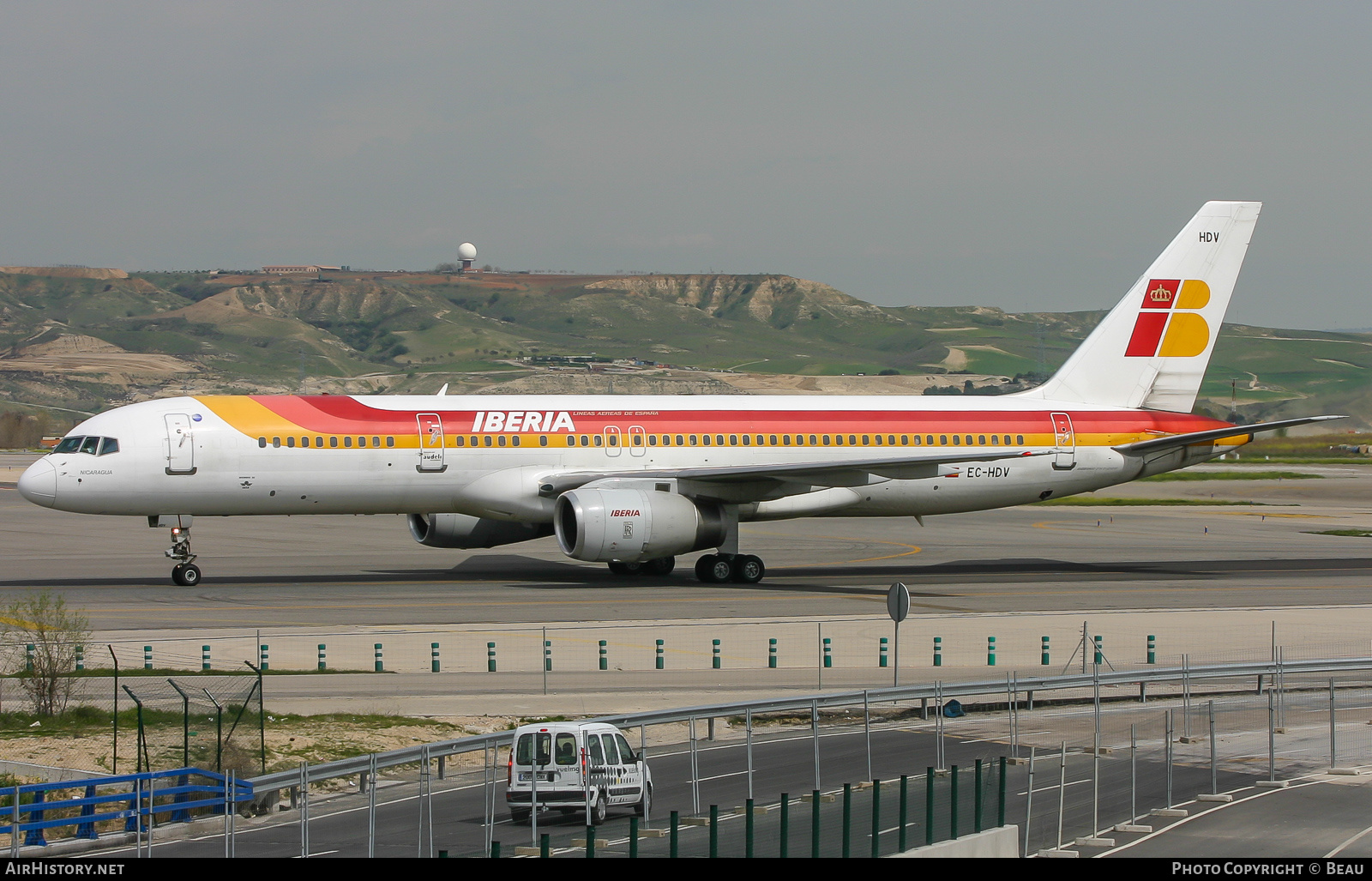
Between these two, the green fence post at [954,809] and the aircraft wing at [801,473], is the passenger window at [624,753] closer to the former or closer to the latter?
the green fence post at [954,809]

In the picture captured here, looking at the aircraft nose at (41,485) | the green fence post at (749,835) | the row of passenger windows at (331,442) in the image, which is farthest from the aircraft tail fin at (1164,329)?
the green fence post at (749,835)

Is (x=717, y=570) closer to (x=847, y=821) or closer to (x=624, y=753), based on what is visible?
(x=624, y=753)

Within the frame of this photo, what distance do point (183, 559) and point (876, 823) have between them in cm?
2904

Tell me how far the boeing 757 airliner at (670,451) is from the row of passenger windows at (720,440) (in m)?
0.05

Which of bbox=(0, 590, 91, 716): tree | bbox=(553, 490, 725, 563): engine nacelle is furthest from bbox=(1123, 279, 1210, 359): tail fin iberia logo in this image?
bbox=(0, 590, 91, 716): tree

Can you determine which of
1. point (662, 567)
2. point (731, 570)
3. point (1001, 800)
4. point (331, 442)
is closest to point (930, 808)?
point (1001, 800)

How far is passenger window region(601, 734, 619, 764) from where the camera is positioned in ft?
55.9

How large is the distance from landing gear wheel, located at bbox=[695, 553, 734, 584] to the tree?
17.1m

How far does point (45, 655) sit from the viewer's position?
81.6ft

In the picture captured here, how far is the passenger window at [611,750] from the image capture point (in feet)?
55.9

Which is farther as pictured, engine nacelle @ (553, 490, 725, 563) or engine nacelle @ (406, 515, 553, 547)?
engine nacelle @ (406, 515, 553, 547)

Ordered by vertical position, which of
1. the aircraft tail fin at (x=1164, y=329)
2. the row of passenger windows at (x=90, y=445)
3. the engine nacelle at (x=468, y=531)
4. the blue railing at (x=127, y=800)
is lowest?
the blue railing at (x=127, y=800)

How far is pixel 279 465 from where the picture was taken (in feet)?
126

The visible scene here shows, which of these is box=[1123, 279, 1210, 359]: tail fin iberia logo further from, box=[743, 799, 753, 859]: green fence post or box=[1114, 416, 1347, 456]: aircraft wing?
box=[743, 799, 753, 859]: green fence post
